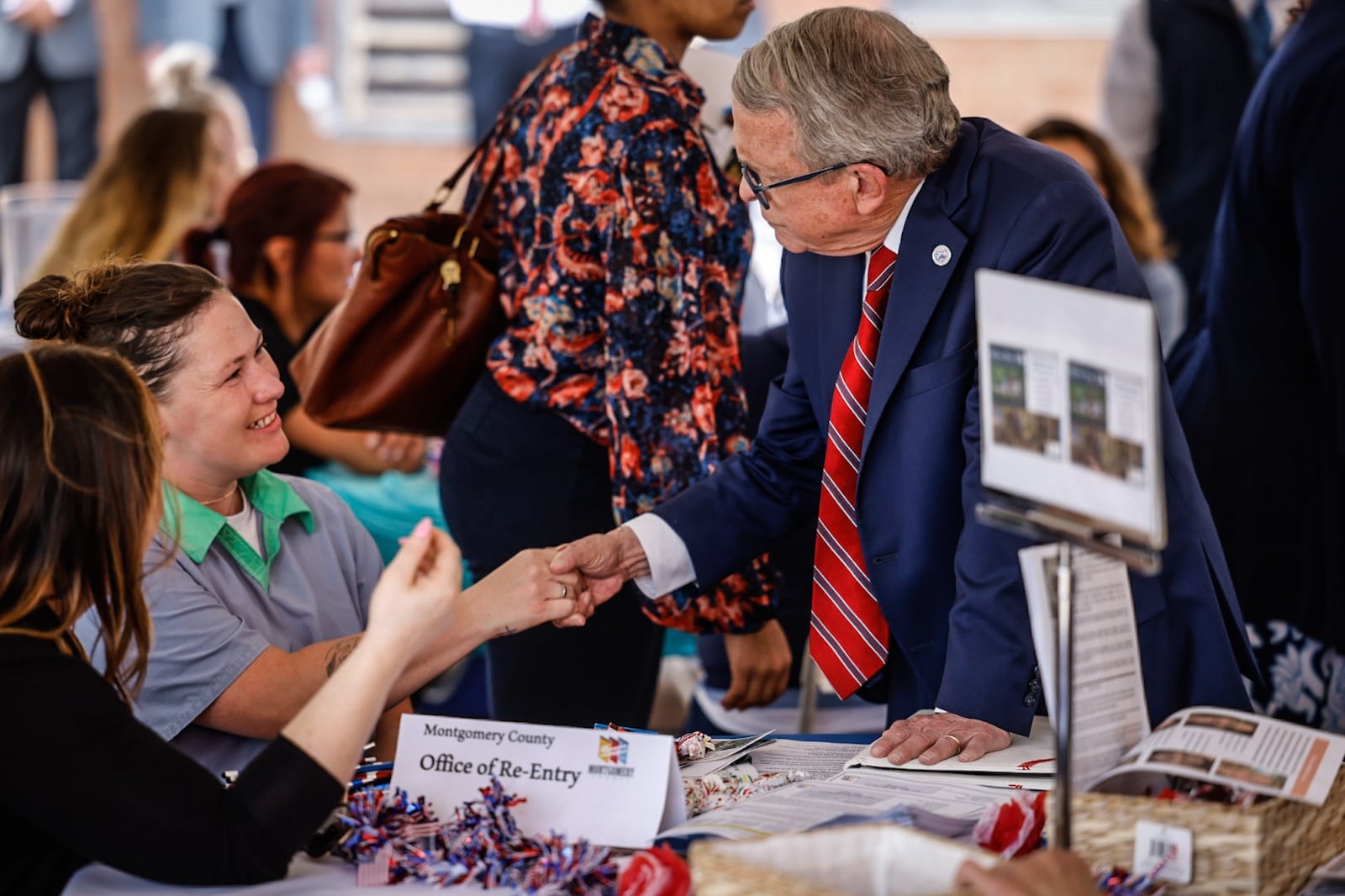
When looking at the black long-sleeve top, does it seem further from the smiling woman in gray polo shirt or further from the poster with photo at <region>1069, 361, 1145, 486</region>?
the poster with photo at <region>1069, 361, 1145, 486</region>

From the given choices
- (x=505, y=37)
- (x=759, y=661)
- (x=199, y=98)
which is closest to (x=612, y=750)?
(x=759, y=661)

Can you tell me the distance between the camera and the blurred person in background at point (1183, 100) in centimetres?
556

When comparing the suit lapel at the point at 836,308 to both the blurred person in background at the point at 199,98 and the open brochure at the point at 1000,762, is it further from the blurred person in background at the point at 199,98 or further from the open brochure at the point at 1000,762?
the blurred person in background at the point at 199,98

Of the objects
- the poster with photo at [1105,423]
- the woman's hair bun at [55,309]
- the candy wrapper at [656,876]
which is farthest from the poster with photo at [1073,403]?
the woman's hair bun at [55,309]

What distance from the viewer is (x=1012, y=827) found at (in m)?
1.36

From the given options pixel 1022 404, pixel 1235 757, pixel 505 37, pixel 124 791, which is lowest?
pixel 505 37

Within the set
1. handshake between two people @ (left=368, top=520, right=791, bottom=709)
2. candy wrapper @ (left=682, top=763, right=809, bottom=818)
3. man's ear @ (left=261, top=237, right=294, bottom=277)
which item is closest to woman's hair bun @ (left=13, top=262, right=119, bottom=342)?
handshake between two people @ (left=368, top=520, right=791, bottom=709)

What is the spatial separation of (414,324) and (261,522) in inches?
22.0

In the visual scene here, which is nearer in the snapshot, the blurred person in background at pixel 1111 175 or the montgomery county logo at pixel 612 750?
the montgomery county logo at pixel 612 750

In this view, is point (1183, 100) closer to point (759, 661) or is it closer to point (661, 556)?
point (759, 661)

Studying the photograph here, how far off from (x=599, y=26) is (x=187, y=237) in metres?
1.87

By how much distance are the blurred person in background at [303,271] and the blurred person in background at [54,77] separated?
4.13 meters

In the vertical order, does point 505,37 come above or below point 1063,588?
below

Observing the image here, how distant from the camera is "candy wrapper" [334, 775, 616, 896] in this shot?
1.35 metres
